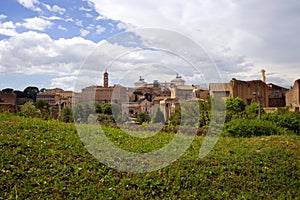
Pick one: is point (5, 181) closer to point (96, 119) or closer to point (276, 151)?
point (276, 151)

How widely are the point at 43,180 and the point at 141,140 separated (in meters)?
2.82

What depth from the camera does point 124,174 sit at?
4.33 metres

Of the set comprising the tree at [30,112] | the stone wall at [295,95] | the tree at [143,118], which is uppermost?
the stone wall at [295,95]

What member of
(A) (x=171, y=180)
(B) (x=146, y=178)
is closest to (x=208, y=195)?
(A) (x=171, y=180)

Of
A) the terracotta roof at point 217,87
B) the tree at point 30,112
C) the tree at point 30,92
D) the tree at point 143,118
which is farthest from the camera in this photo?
the tree at point 30,92

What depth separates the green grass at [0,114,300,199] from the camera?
376cm

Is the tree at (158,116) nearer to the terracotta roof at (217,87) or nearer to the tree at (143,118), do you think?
the tree at (143,118)

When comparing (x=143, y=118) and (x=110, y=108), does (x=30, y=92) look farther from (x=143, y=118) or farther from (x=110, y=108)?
(x=110, y=108)

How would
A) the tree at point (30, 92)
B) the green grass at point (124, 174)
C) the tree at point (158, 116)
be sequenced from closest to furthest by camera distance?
the green grass at point (124, 174), the tree at point (158, 116), the tree at point (30, 92)

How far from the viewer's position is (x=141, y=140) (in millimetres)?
6398

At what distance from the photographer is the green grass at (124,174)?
3762mm

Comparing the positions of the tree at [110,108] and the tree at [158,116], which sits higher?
the tree at [110,108]

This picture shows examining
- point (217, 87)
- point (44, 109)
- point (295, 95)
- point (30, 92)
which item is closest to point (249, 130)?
point (217, 87)

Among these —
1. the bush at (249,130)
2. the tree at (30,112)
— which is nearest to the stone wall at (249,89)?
the bush at (249,130)
